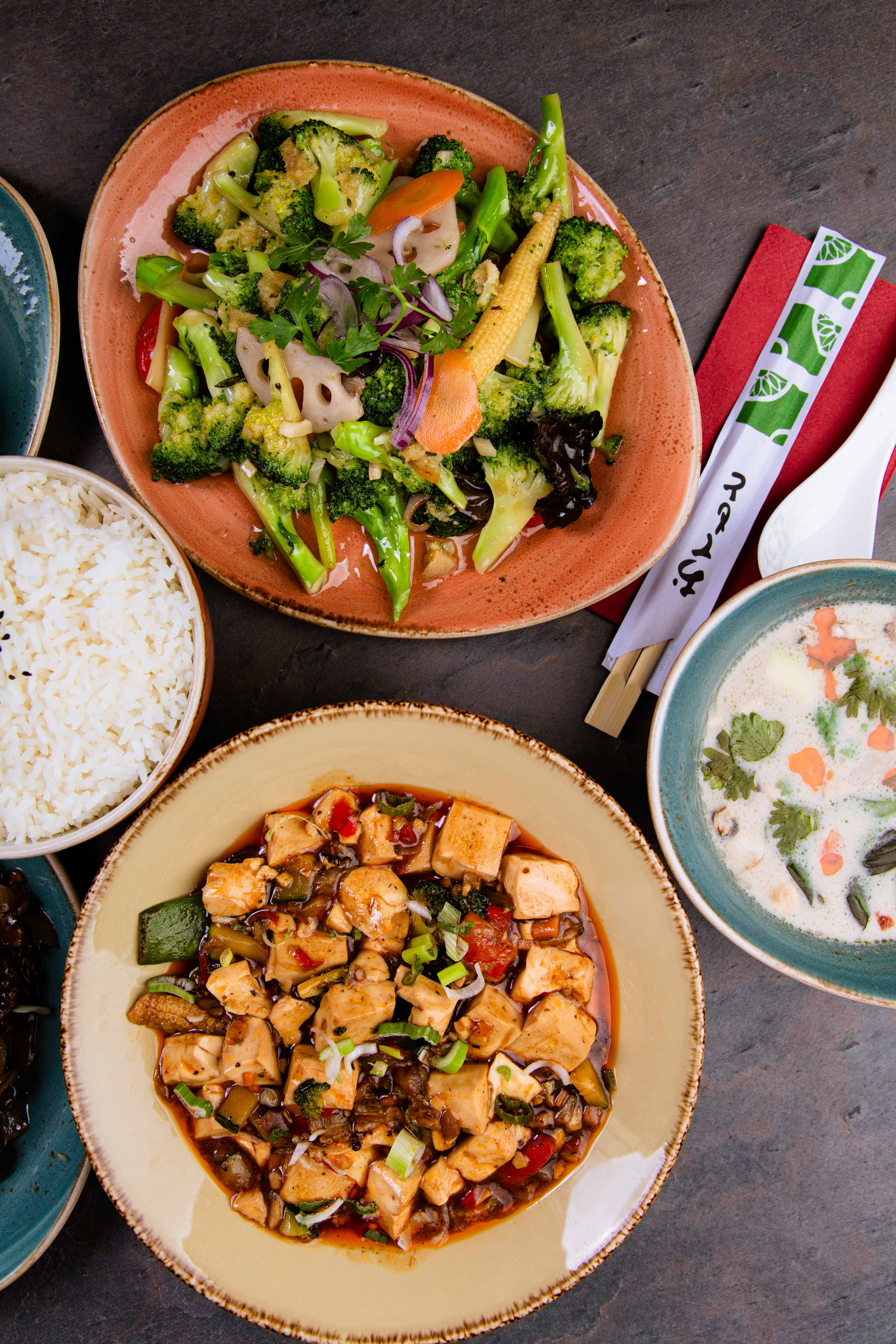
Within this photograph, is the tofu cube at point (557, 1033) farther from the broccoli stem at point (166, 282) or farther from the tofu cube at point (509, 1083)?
the broccoli stem at point (166, 282)

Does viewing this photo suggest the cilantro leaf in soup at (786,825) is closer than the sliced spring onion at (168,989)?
No

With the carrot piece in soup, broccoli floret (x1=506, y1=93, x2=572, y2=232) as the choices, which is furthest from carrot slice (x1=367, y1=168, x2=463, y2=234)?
the carrot piece in soup

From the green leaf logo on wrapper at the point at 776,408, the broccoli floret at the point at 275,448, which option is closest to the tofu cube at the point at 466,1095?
the broccoli floret at the point at 275,448

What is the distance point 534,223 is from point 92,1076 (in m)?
2.60

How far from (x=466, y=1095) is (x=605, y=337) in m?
2.10

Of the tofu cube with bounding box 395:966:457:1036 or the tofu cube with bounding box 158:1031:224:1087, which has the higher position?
the tofu cube with bounding box 395:966:457:1036

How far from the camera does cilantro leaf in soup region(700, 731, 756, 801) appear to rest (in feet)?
6.88

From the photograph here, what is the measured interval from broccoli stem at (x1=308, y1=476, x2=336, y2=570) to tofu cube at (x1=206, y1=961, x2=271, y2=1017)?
1172mm

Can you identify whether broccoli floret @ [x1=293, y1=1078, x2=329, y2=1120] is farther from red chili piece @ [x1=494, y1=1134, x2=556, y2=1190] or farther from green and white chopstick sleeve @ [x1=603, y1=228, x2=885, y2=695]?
green and white chopstick sleeve @ [x1=603, y1=228, x2=885, y2=695]

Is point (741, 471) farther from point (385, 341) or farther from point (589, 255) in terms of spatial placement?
point (385, 341)

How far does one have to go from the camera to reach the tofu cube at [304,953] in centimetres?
195

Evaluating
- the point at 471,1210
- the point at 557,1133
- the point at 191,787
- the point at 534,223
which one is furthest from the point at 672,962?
the point at 534,223

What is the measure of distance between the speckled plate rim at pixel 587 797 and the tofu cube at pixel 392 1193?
0.25m

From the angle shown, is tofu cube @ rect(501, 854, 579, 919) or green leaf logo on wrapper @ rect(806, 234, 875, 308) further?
green leaf logo on wrapper @ rect(806, 234, 875, 308)
